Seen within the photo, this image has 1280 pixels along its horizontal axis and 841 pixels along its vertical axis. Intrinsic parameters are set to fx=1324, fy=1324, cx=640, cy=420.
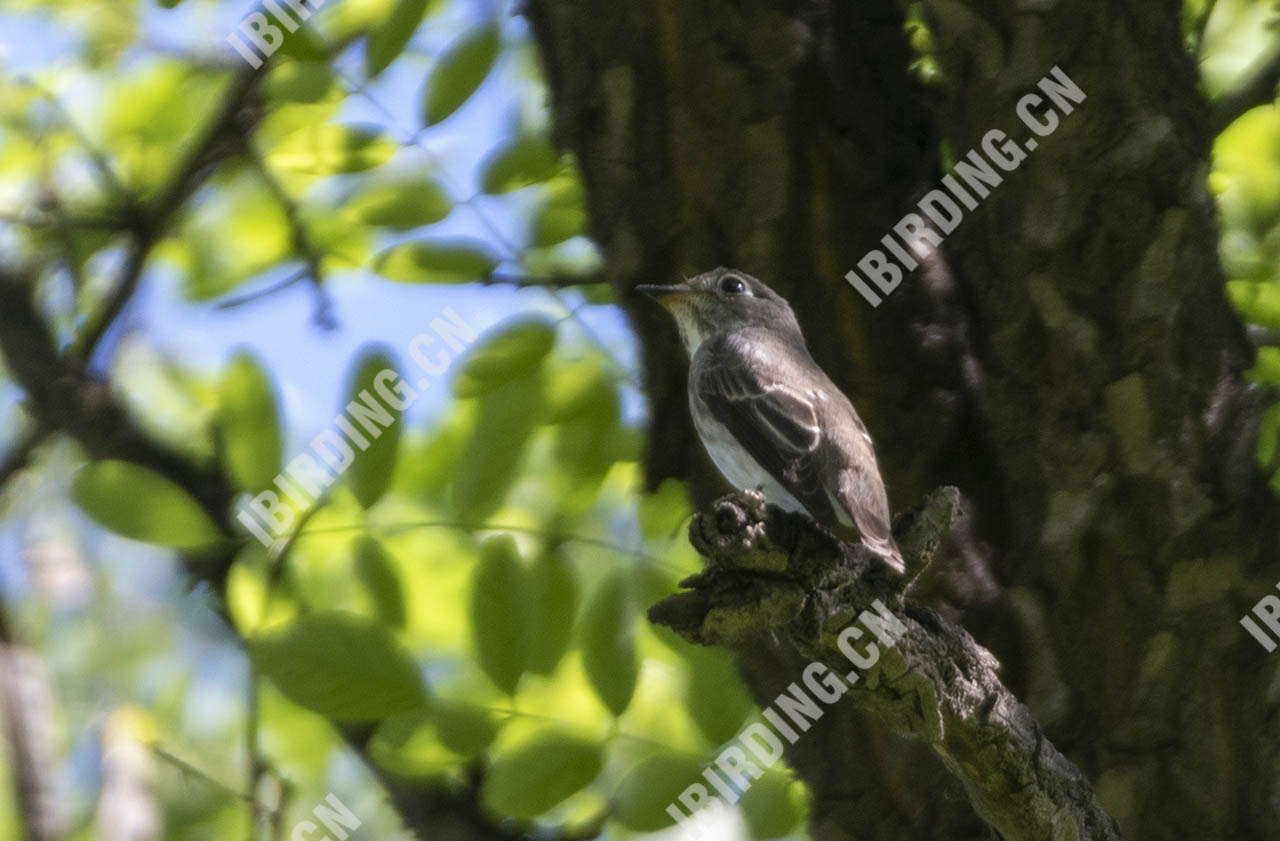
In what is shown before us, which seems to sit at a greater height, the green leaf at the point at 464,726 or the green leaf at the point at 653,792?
the green leaf at the point at 653,792

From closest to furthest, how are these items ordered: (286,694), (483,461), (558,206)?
1. (286,694)
2. (483,461)
3. (558,206)

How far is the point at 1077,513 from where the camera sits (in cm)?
273

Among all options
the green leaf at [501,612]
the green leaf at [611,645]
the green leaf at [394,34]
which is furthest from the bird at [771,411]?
the green leaf at [394,34]

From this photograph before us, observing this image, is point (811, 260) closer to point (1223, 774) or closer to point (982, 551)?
point (982, 551)

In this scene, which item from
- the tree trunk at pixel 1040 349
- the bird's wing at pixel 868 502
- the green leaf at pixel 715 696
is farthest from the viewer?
the tree trunk at pixel 1040 349

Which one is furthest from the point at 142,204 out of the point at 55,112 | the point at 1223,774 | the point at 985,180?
the point at 1223,774

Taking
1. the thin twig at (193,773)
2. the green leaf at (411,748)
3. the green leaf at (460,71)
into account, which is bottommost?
the thin twig at (193,773)

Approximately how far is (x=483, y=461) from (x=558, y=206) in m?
0.89

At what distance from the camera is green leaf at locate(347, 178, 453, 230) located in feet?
9.23

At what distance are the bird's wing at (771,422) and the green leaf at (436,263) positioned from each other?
52 centimetres

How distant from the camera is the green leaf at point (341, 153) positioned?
2.96 metres

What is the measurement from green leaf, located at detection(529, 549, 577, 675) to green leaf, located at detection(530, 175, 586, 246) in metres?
0.87

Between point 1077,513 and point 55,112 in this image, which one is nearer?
point 1077,513

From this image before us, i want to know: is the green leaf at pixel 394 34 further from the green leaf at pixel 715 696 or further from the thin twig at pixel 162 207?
the green leaf at pixel 715 696
